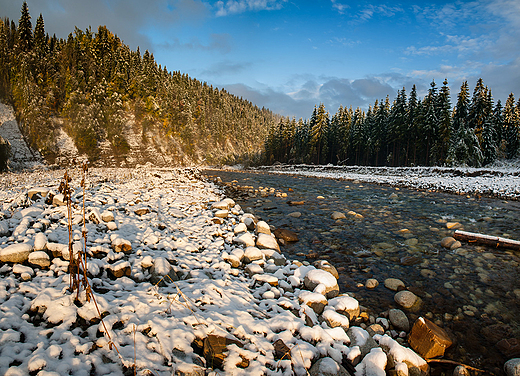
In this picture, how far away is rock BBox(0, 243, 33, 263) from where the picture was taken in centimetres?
333

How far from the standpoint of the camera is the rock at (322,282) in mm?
4344

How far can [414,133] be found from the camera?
41.5 m

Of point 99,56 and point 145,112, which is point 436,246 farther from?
point 99,56

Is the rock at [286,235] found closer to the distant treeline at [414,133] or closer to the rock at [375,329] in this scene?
the rock at [375,329]

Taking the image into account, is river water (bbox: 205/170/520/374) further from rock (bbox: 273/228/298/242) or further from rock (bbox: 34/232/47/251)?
rock (bbox: 34/232/47/251)

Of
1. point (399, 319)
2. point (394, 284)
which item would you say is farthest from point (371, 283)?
point (399, 319)

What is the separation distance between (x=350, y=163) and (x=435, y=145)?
703 inches

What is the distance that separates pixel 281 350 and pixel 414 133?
1928 inches

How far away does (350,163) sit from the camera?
54.8 m

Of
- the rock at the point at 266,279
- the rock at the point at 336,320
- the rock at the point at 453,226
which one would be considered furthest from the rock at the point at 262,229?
the rock at the point at 453,226

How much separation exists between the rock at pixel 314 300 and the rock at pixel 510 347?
2558 millimetres

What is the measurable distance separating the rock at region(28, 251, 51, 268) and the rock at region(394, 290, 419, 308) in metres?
6.02

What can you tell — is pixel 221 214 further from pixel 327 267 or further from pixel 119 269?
pixel 119 269

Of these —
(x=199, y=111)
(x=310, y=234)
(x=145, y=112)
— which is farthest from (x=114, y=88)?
(x=310, y=234)
